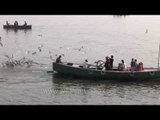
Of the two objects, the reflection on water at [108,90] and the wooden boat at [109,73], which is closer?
the reflection on water at [108,90]

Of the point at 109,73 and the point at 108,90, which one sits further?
the point at 109,73

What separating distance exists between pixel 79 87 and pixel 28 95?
2.90 meters

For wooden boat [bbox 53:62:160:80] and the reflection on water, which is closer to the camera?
the reflection on water

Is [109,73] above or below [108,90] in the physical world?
above

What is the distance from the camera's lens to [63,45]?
38.9m

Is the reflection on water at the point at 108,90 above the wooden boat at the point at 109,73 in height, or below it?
below

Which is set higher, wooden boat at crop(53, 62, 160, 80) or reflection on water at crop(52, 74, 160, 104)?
wooden boat at crop(53, 62, 160, 80)

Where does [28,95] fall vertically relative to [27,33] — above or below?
below

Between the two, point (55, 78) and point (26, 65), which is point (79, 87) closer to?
point (55, 78)
